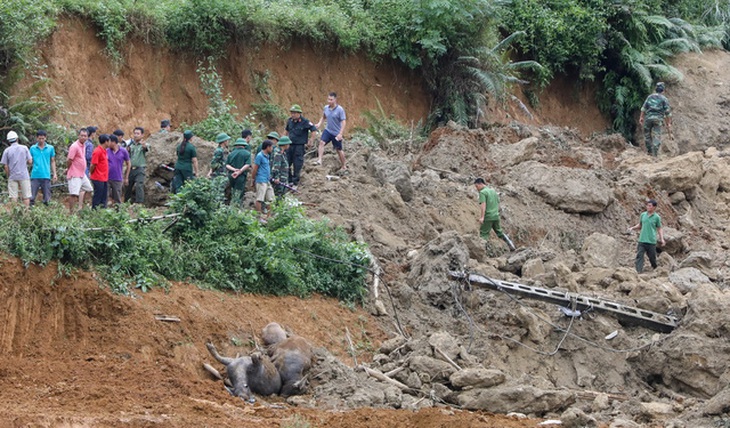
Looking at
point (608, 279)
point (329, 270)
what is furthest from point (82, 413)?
point (608, 279)

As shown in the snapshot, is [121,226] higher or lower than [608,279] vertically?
higher

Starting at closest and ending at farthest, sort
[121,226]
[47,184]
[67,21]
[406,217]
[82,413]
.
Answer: [82,413]
[121,226]
[47,184]
[406,217]
[67,21]

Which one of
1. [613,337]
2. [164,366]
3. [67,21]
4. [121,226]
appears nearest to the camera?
[164,366]

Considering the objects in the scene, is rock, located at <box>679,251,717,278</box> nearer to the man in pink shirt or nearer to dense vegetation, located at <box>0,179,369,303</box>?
dense vegetation, located at <box>0,179,369,303</box>

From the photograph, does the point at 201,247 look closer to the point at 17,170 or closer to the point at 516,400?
the point at 17,170

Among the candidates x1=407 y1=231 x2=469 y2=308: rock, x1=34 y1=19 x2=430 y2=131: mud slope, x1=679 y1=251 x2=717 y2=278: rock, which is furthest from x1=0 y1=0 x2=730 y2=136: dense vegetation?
x1=679 y1=251 x2=717 y2=278: rock

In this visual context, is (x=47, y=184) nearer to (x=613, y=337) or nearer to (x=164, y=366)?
(x=164, y=366)

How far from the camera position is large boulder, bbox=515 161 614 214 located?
23.0 m

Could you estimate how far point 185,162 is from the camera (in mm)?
18594

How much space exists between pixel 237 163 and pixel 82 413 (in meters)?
8.29

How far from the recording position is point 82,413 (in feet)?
34.8

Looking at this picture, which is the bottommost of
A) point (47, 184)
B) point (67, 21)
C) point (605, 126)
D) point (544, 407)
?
point (605, 126)

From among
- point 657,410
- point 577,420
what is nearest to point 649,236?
point 657,410

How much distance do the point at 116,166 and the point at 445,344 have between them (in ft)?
21.6
